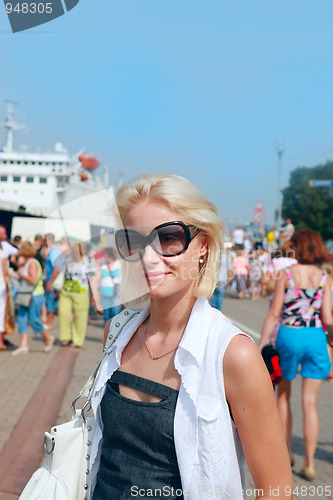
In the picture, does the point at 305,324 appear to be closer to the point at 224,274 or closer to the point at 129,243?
the point at 224,274

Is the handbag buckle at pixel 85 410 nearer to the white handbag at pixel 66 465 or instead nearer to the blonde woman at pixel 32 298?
the white handbag at pixel 66 465

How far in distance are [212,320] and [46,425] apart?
4.30 metres

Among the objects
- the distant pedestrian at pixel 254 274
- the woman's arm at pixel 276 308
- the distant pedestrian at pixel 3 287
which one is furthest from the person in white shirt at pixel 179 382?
the distant pedestrian at pixel 254 274

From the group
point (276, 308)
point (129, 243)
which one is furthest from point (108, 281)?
point (276, 308)

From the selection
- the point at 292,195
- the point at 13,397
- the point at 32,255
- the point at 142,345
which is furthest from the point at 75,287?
the point at 292,195

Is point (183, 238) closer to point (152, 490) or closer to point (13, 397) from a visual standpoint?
point (152, 490)

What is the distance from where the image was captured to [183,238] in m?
1.81

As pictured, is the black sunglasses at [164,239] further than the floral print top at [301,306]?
No

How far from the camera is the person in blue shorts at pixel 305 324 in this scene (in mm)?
4707

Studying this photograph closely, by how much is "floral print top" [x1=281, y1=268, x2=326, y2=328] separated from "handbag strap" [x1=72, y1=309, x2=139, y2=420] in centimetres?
290

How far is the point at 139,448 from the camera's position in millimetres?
1774

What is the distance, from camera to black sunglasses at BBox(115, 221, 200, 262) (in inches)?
70.9

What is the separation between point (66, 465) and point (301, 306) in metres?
3.33

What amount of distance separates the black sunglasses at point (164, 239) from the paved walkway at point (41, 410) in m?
2.00
